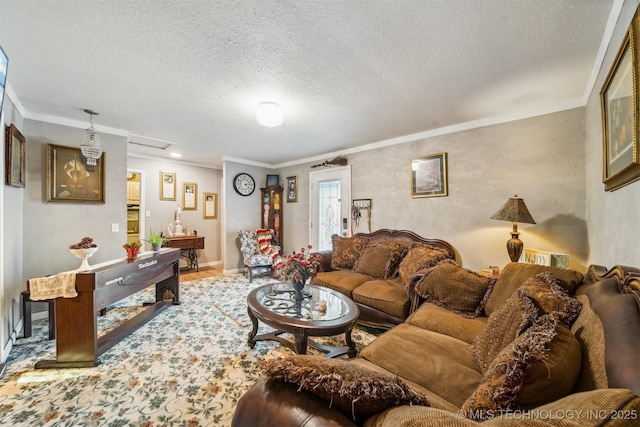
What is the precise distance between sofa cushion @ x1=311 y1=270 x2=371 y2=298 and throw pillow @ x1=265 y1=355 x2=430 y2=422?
205 cm

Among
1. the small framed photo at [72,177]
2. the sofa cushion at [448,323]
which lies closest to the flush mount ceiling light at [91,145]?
the small framed photo at [72,177]

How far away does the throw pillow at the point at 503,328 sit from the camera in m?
1.16

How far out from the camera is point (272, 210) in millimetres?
5395

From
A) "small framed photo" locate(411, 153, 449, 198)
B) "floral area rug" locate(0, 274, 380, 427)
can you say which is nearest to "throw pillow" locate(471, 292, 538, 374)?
"floral area rug" locate(0, 274, 380, 427)

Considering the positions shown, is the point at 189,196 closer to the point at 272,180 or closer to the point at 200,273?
the point at 200,273

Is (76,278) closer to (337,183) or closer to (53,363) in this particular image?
(53,363)

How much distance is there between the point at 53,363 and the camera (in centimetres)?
197

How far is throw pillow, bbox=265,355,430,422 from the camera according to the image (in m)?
0.67

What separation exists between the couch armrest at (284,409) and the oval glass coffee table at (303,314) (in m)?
1.03

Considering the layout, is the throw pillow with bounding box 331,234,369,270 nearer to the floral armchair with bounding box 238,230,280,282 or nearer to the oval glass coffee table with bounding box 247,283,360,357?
the oval glass coffee table with bounding box 247,283,360,357

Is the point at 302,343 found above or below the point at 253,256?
below

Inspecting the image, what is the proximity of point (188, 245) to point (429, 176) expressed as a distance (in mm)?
4743

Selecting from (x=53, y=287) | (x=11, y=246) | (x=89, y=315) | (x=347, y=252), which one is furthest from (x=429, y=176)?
(x=11, y=246)

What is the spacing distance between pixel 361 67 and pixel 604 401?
206 cm
